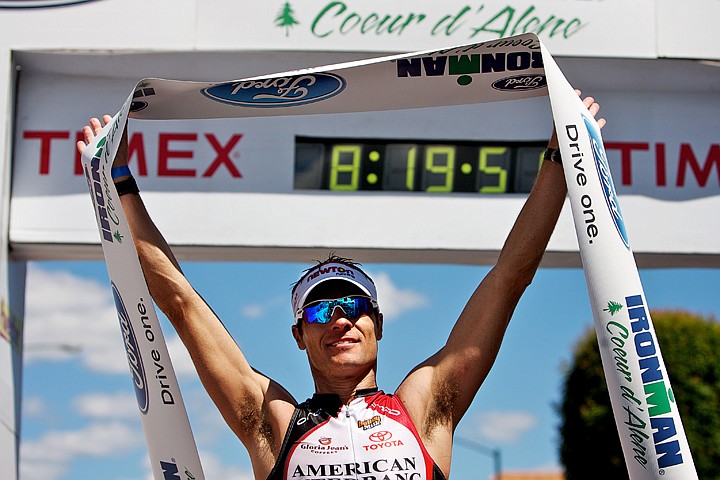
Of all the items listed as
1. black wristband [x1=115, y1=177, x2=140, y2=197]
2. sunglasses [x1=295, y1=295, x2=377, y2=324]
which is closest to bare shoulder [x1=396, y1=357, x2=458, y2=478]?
sunglasses [x1=295, y1=295, x2=377, y2=324]

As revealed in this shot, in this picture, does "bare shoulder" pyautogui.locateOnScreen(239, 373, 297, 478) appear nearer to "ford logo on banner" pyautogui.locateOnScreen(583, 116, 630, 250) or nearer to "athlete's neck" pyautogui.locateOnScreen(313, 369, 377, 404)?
"athlete's neck" pyautogui.locateOnScreen(313, 369, 377, 404)

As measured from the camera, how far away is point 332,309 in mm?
3217

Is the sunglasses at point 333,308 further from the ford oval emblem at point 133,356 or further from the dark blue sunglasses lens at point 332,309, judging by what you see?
the ford oval emblem at point 133,356

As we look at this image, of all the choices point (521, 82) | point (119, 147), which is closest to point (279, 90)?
point (119, 147)


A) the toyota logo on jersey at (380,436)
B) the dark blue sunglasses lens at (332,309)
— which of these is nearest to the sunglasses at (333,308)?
the dark blue sunglasses lens at (332,309)

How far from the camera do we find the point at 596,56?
6.18 metres

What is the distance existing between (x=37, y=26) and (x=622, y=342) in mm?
4462

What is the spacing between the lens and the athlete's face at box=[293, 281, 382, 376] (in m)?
3.19

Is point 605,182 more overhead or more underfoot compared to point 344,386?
more overhead

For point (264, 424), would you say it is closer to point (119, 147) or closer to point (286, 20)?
point (119, 147)

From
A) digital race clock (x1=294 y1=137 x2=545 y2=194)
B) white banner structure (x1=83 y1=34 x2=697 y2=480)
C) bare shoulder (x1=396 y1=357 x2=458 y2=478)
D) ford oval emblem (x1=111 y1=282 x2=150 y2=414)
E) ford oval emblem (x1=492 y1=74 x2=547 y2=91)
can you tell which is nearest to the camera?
white banner structure (x1=83 y1=34 x2=697 y2=480)

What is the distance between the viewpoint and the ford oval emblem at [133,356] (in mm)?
3471

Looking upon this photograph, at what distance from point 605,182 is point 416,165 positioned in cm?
307

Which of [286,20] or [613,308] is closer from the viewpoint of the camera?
[613,308]
